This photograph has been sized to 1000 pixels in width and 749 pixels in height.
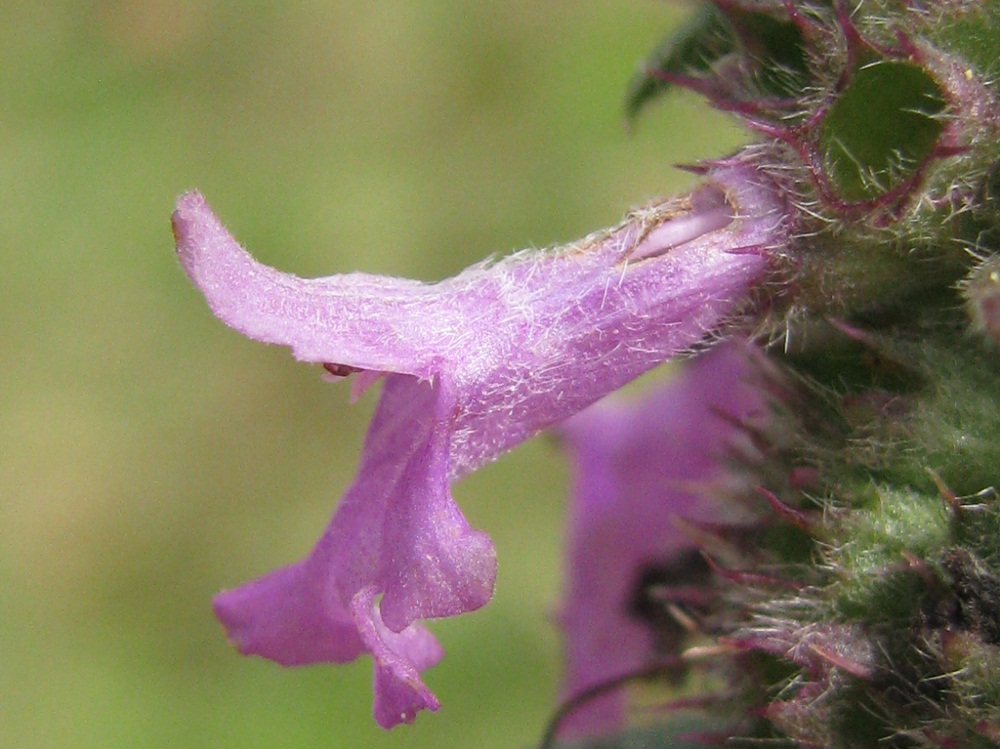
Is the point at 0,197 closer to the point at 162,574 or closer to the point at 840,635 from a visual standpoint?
the point at 162,574

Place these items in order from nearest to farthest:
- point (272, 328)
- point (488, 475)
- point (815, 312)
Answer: point (272, 328), point (815, 312), point (488, 475)

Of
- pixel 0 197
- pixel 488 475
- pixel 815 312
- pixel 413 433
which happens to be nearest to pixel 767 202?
pixel 815 312

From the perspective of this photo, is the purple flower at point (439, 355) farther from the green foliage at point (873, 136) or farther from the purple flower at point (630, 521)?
the purple flower at point (630, 521)

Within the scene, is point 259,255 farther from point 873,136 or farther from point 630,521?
point 873,136

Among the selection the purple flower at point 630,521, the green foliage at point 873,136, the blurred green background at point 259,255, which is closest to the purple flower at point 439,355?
the green foliage at point 873,136

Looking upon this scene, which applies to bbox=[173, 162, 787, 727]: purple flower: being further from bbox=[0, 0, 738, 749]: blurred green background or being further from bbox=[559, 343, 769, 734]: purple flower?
bbox=[0, 0, 738, 749]: blurred green background

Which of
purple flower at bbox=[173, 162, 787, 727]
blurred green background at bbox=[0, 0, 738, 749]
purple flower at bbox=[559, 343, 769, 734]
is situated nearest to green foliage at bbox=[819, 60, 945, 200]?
purple flower at bbox=[173, 162, 787, 727]
